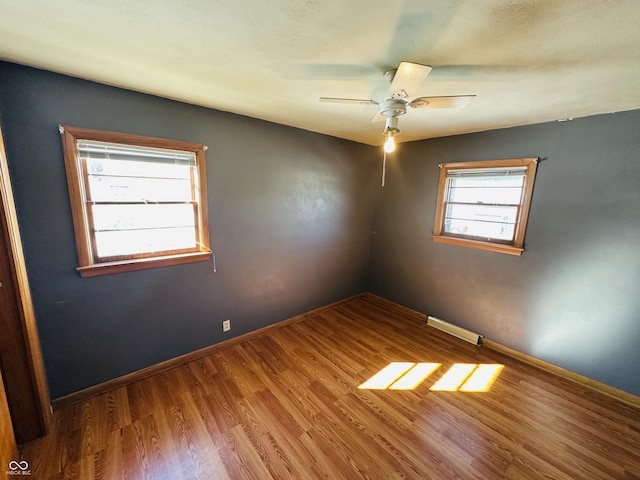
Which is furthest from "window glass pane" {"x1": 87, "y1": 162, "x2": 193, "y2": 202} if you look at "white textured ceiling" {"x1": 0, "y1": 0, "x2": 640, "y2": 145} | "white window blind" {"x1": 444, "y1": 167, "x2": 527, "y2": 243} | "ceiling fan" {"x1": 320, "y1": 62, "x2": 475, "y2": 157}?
"white window blind" {"x1": 444, "y1": 167, "x2": 527, "y2": 243}

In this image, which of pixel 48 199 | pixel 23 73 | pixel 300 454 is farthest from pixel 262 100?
pixel 300 454

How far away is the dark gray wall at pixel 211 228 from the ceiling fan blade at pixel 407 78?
1578mm

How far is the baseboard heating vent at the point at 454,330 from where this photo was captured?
9.40 ft

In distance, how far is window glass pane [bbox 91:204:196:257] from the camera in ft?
6.26

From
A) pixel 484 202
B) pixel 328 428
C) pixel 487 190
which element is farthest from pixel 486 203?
pixel 328 428

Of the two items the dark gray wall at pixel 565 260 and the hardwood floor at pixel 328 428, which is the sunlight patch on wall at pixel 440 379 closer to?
the hardwood floor at pixel 328 428

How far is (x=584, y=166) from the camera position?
2.15 meters

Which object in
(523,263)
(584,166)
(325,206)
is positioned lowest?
(523,263)

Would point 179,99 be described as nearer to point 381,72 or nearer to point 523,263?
point 381,72

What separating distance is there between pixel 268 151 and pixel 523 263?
2860mm

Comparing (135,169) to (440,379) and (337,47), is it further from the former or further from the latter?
(440,379)

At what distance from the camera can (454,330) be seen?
119 inches

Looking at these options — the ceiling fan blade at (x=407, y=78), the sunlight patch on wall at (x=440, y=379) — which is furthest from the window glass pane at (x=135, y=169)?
the sunlight patch on wall at (x=440, y=379)

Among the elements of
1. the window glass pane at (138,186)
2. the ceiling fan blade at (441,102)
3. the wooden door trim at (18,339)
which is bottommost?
the wooden door trim at (18,339)
